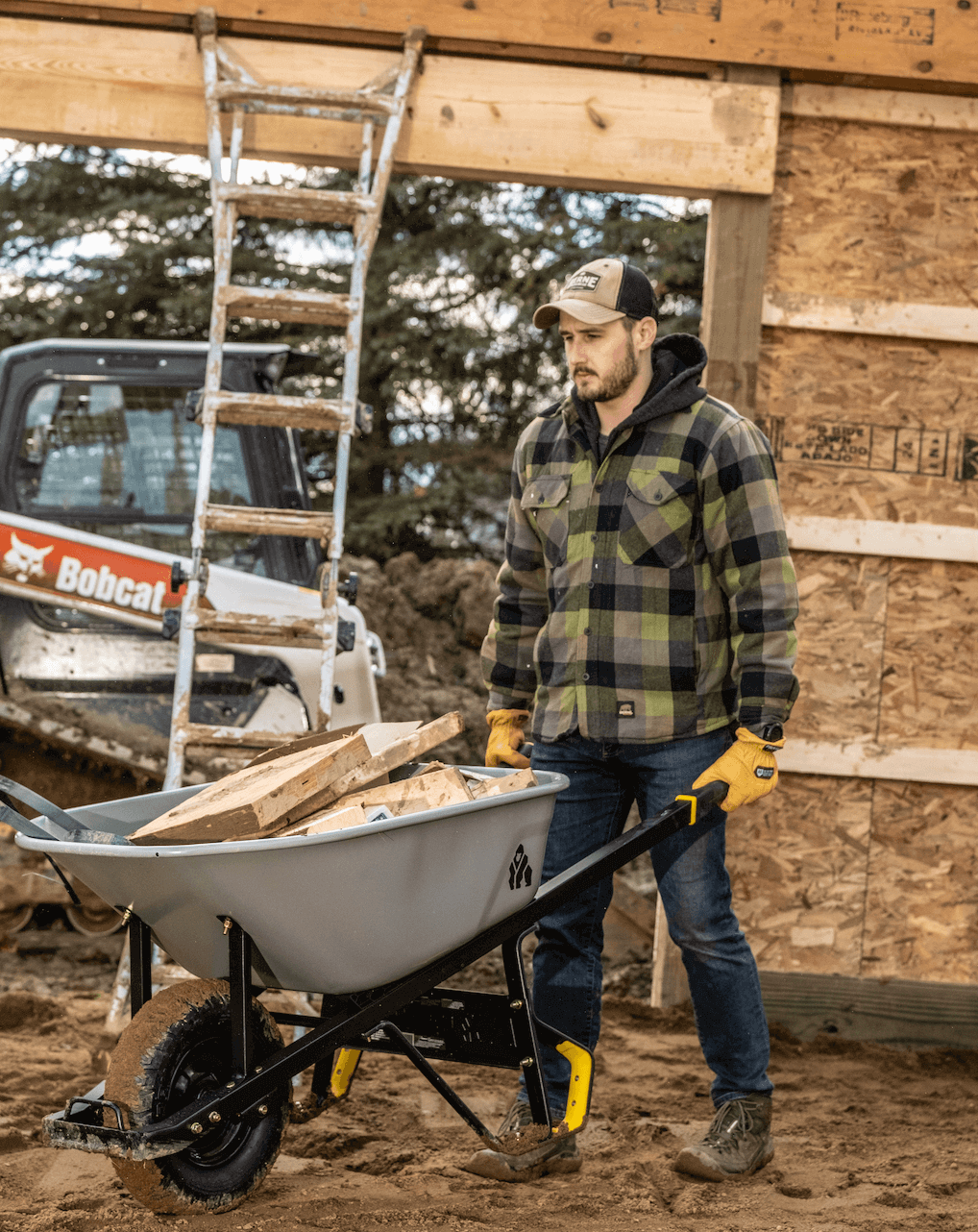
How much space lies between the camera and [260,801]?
228cm

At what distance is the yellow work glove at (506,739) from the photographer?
314 cm

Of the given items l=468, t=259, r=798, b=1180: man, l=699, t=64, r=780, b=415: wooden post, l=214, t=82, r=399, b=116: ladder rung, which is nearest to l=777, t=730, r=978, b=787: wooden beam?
l=699, t=64, r=780, b=415: wooden post

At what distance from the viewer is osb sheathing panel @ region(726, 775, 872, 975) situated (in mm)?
4246

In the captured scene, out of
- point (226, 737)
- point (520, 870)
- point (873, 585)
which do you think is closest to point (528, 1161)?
point (520, 870)

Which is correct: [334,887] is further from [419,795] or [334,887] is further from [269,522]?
[269,522]

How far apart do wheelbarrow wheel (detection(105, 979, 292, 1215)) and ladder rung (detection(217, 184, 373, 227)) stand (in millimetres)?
2760

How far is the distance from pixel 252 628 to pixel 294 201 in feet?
4.80

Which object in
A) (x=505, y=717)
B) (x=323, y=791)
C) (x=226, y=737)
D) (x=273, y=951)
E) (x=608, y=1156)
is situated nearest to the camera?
(x=273, y=951)

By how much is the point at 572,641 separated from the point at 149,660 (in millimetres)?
3060

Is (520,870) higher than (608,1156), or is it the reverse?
(520,870)

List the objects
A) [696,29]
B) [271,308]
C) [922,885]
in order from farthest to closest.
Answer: [271,308], [922,885], [696,29]

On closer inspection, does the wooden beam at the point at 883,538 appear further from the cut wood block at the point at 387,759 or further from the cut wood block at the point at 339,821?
the cut wood block at the point at 339,821

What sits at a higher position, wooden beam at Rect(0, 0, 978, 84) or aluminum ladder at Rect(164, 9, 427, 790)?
wooden beam at Rect(0, 0, 978, 84)

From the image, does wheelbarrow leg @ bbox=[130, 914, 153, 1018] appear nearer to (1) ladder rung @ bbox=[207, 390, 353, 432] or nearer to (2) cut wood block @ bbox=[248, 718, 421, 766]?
(2) cut wood block @ bbox=[248, 718, 421, 766]
